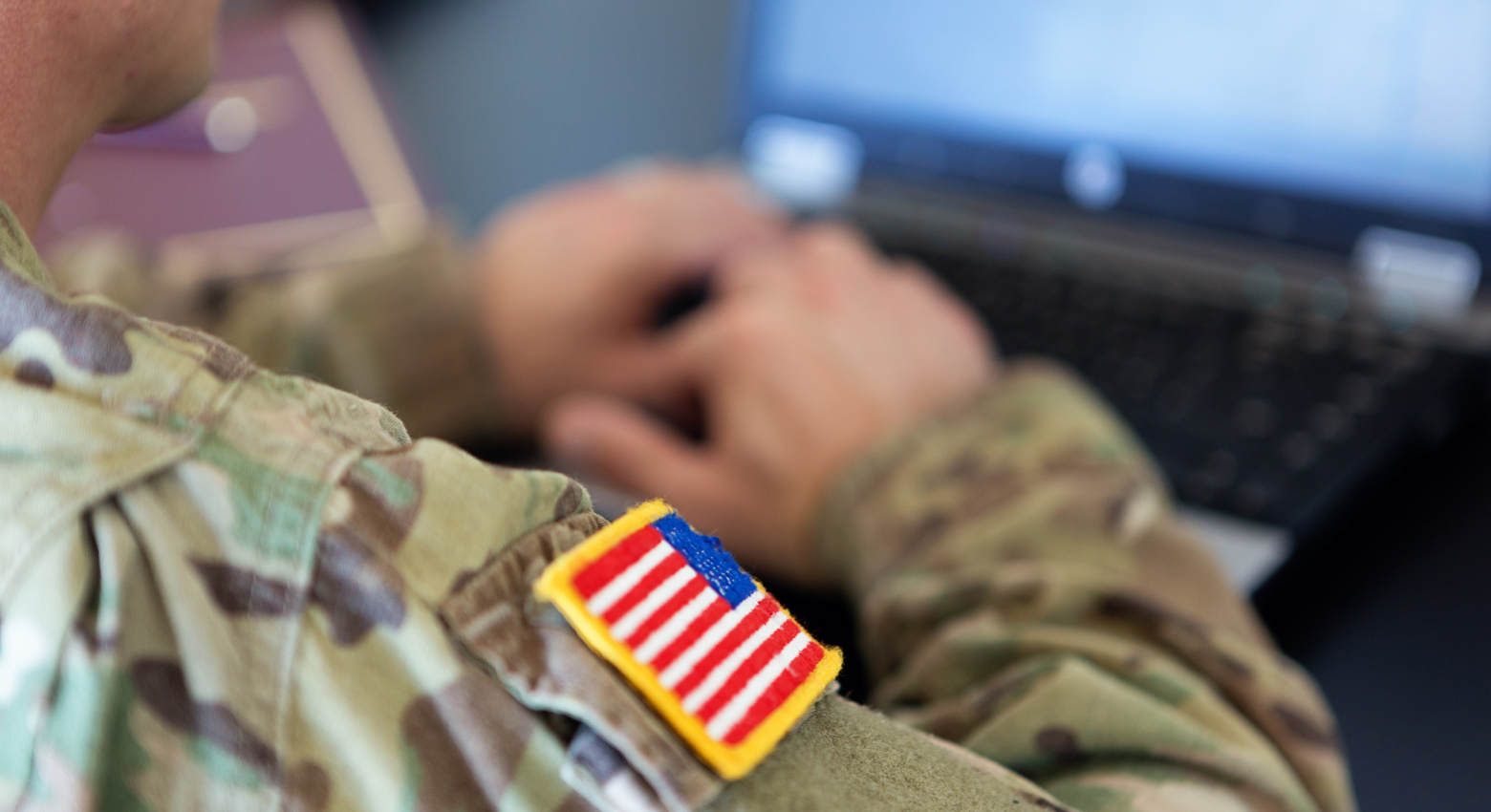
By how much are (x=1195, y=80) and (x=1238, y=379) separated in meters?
0.20

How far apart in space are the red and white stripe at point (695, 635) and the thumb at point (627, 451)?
0.29 meters

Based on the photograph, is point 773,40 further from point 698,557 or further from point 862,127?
point 698,557

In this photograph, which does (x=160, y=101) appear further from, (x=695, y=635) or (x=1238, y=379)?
(x=1238, y=379)

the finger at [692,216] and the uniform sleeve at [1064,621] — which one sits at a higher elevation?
the finger at [692,216]

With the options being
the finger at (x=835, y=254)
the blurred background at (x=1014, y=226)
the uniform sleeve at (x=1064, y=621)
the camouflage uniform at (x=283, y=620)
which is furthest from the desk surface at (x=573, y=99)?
the camouflage uniform at (x=283, y=620)

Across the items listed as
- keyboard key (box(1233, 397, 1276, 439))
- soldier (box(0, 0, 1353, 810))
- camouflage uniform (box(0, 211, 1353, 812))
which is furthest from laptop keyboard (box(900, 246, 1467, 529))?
camouflage uniform (box(0, 211, 1353, 812))

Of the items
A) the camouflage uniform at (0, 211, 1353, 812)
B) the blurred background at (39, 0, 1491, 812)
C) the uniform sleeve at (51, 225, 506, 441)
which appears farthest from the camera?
the uniform sleeve at (51, 225, 506, 441)

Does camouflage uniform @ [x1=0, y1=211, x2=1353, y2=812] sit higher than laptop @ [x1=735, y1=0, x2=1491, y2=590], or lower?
higher

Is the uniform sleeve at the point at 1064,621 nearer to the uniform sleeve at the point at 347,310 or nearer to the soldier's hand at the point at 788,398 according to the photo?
the soldier's hand at the point at 788,398

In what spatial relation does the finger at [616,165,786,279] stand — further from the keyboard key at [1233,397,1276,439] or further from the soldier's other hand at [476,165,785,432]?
the keyboard key at [1233,397,1276,439]

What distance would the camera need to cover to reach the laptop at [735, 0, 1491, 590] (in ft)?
1.63

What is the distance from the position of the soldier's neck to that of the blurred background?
0.99 ft

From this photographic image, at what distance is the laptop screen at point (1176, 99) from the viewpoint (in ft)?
1.87

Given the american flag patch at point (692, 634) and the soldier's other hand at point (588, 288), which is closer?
the american flag patch at point (692, 634)
